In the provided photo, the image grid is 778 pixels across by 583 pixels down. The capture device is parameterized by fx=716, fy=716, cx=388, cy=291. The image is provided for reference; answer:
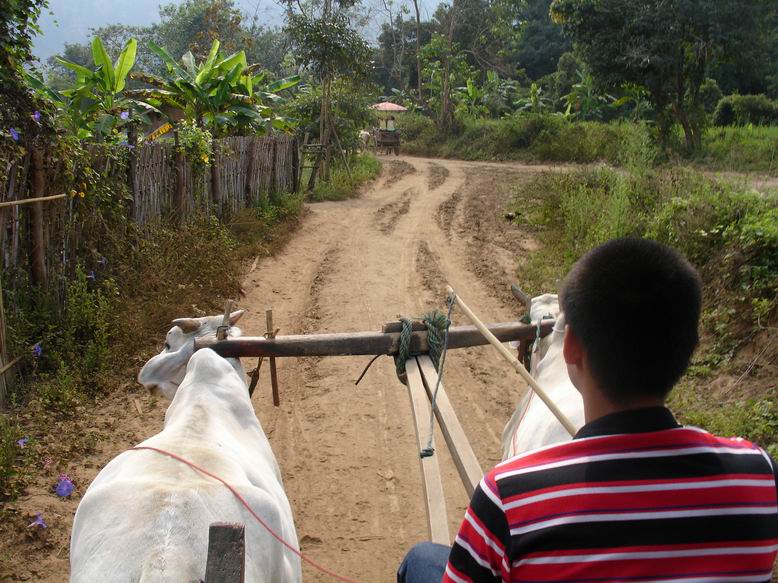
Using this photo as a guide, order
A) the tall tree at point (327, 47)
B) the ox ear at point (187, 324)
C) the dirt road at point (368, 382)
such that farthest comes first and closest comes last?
the tall tree at point (327, 47), the dirt road at point (368, 382), the ox ear at point (187, 324)

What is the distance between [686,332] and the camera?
132cm

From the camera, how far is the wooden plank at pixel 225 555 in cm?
159

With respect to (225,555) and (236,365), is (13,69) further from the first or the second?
(225,555)

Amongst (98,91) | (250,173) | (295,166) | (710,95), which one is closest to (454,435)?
(98,91)

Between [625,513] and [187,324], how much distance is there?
281cm

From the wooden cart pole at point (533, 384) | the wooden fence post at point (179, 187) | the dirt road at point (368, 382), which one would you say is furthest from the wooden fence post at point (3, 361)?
the wooden fence post at point (179, 187)

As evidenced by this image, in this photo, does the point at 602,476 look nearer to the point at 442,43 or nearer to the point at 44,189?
the point at 44,189

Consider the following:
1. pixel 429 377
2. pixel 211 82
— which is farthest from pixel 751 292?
pixel 211 82

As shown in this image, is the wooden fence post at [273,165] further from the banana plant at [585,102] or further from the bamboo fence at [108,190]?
the banana plant at [585,102]

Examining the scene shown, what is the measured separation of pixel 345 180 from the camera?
16.1m

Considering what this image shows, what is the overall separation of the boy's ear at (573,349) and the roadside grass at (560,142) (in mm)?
15743

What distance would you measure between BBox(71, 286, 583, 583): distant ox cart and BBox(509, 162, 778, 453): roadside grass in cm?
109

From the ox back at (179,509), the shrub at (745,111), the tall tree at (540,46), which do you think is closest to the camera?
the ox back at (179,509)

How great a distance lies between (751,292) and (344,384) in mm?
3459
